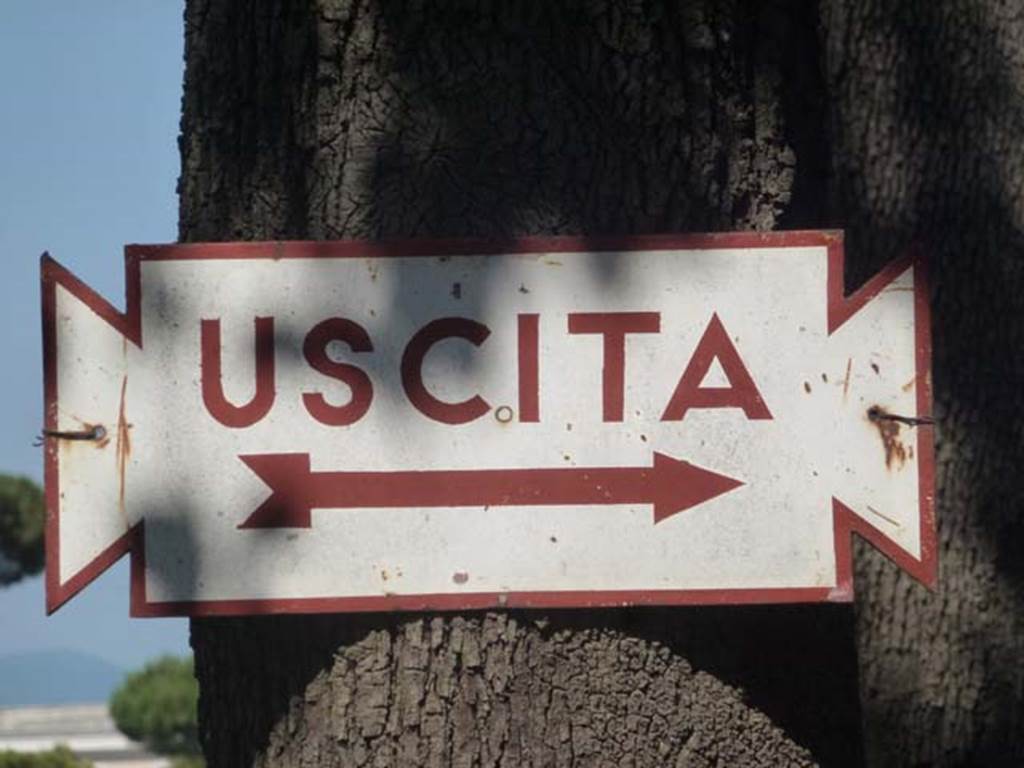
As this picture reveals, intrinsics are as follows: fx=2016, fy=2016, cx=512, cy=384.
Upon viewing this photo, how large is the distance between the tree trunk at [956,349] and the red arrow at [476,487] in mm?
728

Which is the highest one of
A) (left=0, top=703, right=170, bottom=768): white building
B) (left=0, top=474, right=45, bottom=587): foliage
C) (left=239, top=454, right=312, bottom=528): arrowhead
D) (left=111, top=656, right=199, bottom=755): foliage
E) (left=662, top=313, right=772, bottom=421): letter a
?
(left=662, top=313, right=772, bottom=421): letter a

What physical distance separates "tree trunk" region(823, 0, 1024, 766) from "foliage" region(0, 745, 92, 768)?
40.7 ft

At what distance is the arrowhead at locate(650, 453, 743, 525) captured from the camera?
2.09m

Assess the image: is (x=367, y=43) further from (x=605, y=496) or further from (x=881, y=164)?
(x=881, y=164)

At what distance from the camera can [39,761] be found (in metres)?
14.6

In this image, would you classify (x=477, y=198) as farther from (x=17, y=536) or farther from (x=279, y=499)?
(x=17, y=536)

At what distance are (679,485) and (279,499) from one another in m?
0.41

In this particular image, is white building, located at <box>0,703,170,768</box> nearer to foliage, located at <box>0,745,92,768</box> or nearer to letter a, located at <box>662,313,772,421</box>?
foliage, located at <box>0,745,92,768</box>

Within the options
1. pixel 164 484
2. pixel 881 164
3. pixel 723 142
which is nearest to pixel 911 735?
pixel 881 164

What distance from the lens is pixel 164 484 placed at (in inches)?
82.7

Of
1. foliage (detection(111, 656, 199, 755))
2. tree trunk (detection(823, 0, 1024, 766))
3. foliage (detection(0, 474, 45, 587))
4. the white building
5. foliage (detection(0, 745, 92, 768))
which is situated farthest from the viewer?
the white building

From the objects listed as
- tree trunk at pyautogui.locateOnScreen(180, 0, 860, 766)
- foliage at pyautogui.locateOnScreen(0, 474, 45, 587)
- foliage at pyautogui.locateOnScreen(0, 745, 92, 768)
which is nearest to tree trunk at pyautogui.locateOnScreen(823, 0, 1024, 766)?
tree trunk at pyautogui.locateOnScreen(180, 0, 860, 766)

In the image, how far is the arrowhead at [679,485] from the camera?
209 cm

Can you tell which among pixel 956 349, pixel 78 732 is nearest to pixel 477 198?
pixel 956 349
